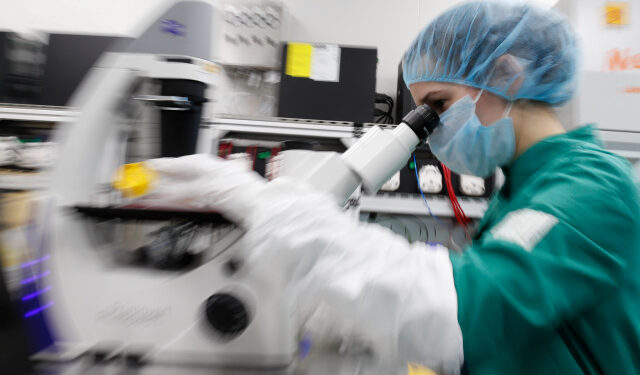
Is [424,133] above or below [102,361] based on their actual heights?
above

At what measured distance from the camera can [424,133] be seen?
2.01 feet

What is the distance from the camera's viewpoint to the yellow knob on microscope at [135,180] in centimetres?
51

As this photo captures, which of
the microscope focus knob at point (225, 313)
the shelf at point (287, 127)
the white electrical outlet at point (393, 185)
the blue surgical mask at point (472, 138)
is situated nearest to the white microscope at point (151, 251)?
the microscope focus knob at point (225, 313)

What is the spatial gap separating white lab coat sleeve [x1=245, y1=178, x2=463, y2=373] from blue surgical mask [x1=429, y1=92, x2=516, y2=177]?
348mm

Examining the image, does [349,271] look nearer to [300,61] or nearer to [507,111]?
[507,111]

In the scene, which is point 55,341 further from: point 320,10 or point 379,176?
point 320,10

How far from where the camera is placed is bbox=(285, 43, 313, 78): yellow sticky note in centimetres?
154

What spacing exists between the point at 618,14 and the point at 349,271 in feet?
5.38

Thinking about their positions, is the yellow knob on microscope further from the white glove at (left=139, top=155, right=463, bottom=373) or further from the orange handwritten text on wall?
the orange handwritten text on wall

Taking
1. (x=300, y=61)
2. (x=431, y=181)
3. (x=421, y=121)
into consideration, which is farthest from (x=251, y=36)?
(x=421, y=121)

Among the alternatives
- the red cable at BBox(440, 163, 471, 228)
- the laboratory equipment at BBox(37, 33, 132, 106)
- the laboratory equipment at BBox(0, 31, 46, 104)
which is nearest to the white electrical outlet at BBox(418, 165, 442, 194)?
the red cable at BBox(440, 163, 471, 228)

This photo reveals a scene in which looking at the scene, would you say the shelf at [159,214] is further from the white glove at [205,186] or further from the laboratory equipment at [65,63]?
the laboratory equipment at [65,63]

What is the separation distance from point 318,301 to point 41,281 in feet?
1.50

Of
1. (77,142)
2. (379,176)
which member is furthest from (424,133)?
(77,142)
